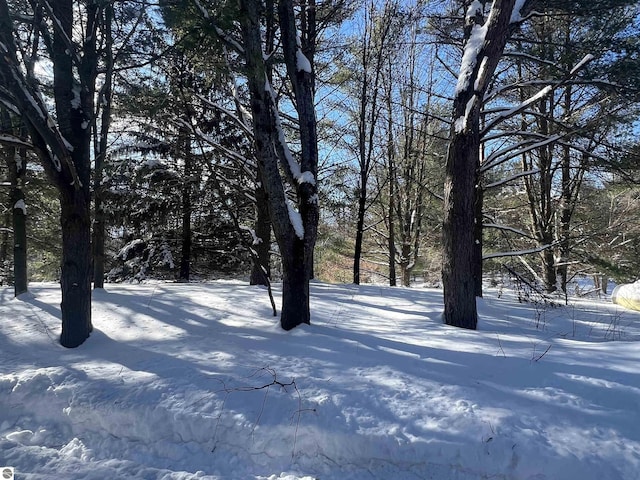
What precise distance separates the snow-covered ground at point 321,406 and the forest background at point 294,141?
1.16 m

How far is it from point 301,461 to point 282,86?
8.46m

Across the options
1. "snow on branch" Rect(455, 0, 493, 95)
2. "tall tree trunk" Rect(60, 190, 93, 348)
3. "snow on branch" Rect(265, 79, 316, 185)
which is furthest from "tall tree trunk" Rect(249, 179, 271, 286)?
"snow on branch" Rect(455, 0, 493, 95)

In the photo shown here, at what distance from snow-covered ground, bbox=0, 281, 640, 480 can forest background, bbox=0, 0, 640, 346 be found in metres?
1.16

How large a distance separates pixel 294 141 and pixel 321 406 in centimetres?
848

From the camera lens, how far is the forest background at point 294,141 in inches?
192

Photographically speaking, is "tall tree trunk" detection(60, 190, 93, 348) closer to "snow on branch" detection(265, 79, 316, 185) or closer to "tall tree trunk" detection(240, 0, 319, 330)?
"tall tree trunk" detection(240, 0, 319, 330)

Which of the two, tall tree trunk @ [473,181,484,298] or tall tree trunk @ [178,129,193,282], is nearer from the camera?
tall tree trunk @ [473,181,484,298]

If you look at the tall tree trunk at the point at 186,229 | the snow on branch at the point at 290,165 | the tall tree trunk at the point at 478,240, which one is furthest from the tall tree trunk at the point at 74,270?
the tall tree trunk at the point at 478,240

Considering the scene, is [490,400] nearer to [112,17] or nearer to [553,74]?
[553,74]

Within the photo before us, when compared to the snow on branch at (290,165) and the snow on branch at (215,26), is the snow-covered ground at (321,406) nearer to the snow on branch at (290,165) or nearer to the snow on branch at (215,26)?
the snow on branch at (290,165)

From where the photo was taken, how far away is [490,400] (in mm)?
2775

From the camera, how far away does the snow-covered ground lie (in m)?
2.36

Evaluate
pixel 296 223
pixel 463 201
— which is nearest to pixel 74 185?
pixel 296 223

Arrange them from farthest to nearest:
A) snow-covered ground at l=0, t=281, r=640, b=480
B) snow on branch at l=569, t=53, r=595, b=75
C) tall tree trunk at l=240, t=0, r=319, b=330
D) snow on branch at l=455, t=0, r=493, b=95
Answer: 1. snow on branch at l=569, t=53, r=595, b=75
2. snow on branch at l=455, t=0, r=493, b=95
3. tall tree trunk at l=240, t=0, r=319, b=330
4. snow-covered ground at l=0, t=281, r=640, b=480
